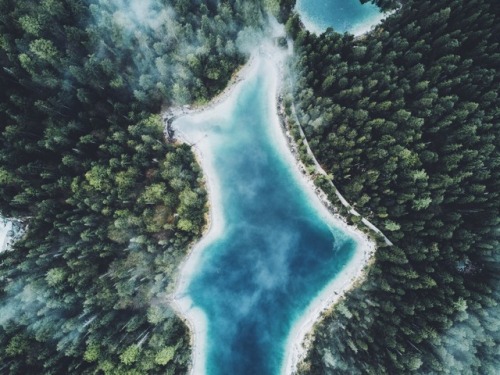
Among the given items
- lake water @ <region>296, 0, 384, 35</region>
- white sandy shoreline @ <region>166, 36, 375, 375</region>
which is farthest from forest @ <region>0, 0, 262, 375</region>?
lake water @ <region>296, 0, 384, 35</region>

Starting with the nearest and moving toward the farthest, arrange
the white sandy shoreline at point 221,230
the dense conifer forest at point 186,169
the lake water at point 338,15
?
the dense conifer forest at point 186,169, the white sandy shoreline at point 221,230, the lake water at point 338,15

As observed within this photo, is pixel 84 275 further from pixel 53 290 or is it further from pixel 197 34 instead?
pixel 197 34

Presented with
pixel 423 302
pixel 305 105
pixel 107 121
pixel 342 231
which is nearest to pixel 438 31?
pixel 305 105

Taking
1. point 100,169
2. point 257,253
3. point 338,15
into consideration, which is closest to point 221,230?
point 257,253

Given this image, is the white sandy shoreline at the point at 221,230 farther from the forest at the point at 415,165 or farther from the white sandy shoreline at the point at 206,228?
the forest at the point at 415,165

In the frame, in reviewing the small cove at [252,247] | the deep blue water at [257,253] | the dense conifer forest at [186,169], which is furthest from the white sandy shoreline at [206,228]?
the dense conifer forest at [186,169]

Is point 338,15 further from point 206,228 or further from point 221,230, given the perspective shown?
point 206,228
